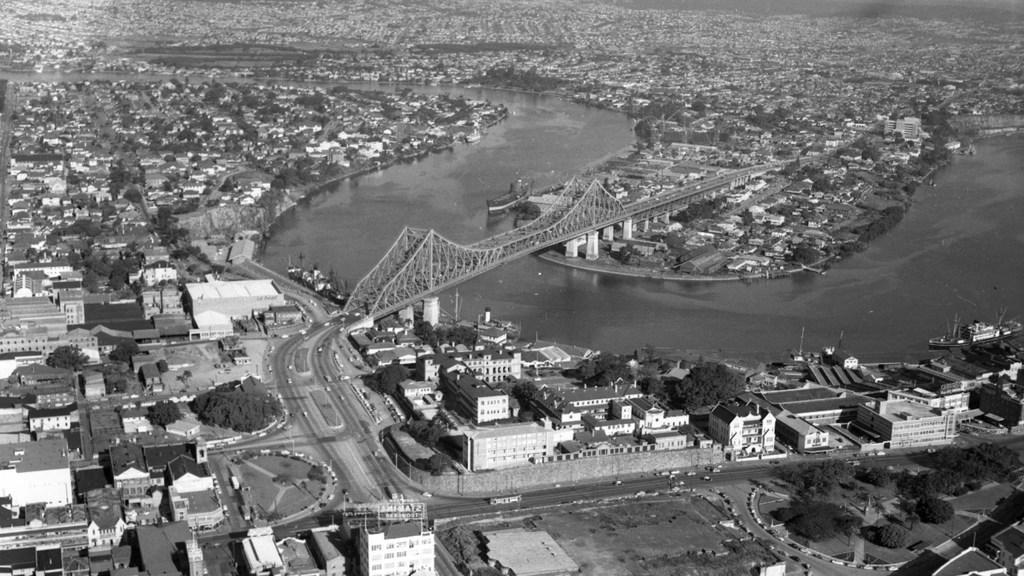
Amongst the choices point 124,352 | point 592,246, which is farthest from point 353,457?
point 592,246

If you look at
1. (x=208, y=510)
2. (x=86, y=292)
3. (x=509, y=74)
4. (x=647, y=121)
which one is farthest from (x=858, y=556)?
(x=509, y=74)

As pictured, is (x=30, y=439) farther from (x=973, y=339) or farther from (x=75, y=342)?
(x=973, y=339)

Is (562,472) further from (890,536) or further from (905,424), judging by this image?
(905,424)

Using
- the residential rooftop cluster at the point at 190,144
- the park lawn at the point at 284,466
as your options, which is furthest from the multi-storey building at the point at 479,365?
the residential rooftop cluster at the point at 190,144

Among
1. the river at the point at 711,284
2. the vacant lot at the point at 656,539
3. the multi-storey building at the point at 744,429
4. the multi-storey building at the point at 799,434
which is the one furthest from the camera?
the river at the point at 711,284

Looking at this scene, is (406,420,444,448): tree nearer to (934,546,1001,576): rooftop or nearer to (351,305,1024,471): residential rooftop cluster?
(351,305,1024,471): residential rooftop cluster

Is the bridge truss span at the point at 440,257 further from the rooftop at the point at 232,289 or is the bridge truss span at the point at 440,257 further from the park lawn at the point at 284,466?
the park lawn at the point at 284,466

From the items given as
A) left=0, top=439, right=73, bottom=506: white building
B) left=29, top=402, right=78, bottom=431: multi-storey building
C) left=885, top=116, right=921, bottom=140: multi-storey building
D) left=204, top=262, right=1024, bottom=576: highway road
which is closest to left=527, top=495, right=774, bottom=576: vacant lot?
left=204, top=262, right=1024, bottom=576: highway road

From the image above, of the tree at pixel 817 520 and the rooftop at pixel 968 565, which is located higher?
the rooftop at pixel 968 565
